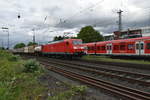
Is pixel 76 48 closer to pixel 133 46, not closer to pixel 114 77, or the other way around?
pixel 133 46

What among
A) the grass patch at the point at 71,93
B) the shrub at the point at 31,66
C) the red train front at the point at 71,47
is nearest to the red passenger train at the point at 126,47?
the red train front at the point at 71,47

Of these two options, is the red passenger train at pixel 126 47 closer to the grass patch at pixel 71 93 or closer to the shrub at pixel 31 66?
the shrub at pixel 31 66

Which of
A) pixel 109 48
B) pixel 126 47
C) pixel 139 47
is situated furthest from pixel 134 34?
pixel 139 47

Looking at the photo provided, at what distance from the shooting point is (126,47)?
78.5 feet

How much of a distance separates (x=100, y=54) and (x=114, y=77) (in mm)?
20542

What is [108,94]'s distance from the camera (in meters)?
7.66

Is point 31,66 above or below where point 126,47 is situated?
below

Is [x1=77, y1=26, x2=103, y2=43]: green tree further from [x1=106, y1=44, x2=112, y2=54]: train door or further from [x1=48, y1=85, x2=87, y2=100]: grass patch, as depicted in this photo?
[x1=48, y1=85, x2=87, y2=100]: grass patch

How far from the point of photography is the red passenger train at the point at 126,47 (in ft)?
68.0

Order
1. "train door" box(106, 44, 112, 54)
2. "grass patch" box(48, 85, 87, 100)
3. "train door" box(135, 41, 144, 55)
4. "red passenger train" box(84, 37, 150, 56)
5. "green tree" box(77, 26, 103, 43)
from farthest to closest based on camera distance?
1. "green tree" box(77, 26, 103, 43)
2. "train door" box(106, 44, 112, 54)
3. "train door" box(135, 41, 144, 55)
4. "red passenger train" box(84, 37, 150, 56)
5. "grass patch" box(48, 85, 87, 100)

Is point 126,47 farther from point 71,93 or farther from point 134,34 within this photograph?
point 134,34

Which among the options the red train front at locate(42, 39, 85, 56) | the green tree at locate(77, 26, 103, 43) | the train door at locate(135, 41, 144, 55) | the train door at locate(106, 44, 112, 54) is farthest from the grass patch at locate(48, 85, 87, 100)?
the green tree at locate(77, 26, 103, 43)

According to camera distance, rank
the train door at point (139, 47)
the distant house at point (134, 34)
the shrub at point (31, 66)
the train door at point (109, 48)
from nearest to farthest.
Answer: the shrub at point (31, 66) → the train door at point (139, 47) → the train door at point (109, 48) → the distant house at point (134, 34)

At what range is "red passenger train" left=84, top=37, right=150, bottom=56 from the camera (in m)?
20.7
